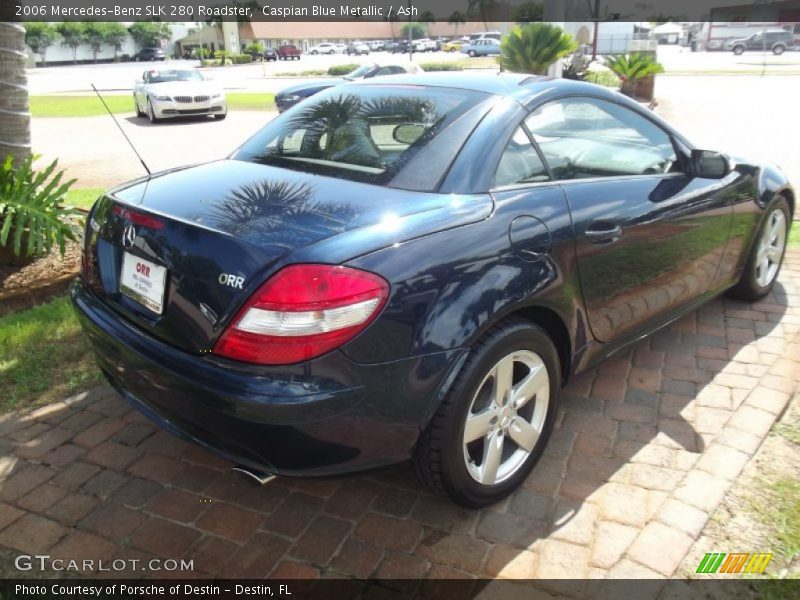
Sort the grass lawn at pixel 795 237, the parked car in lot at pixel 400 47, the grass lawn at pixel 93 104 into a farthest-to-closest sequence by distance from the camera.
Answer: the parked car in lot at pixel 400 47
the grass lawn at pixel 93 104
the grass lawn at pixel 795 237

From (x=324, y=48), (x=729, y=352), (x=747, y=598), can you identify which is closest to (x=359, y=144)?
(x=747, y=598)

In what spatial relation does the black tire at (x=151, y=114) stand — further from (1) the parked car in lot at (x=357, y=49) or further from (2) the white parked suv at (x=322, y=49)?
(2) the white parked suv at (x=322, y=49)

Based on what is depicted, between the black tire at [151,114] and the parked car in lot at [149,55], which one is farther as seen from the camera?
the parked car in lot at [149,55]

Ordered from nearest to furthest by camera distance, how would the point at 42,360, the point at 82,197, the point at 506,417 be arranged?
the point at 506,417, the point at 42,360, the point at 82,197

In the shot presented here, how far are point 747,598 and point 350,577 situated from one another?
1.31 m

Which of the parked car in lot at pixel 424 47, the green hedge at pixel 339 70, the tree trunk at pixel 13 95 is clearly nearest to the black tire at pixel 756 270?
the tree trunk at pixel 13 95

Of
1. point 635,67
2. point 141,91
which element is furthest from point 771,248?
point 141,91

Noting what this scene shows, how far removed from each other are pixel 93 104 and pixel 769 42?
48.4 metres

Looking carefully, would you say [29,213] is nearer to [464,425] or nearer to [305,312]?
[305,312]

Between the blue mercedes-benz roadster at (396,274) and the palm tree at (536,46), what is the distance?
1451 centimetres

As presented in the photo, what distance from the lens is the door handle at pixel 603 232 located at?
271 centimetres

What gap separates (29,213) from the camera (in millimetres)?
4426

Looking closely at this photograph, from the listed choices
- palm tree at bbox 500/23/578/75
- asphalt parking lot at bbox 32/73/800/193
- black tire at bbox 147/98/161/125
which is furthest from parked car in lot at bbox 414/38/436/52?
black tire at bbox 147/98/161/125

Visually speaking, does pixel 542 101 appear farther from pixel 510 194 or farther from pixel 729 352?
pixel 729 352
